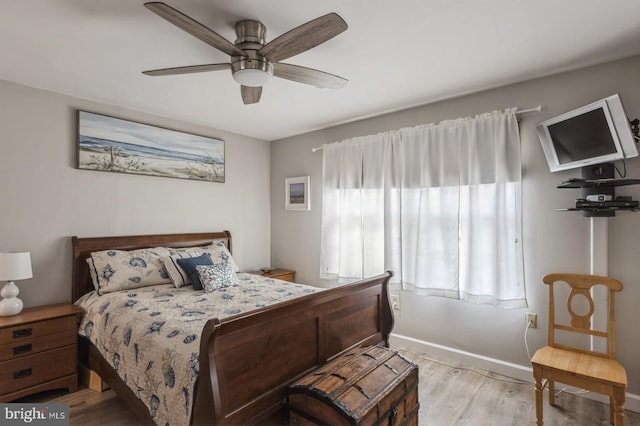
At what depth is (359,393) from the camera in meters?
1.62

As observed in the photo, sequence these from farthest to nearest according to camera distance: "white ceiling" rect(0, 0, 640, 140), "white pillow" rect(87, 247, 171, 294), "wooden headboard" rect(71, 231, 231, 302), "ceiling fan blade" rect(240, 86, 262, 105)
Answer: "wooden headboard" rect(71, 231, 231, 302), "white pillow" rect(87, 247, 171, 294), "ceiling fan blade" rect(240, 86, 262, 105), "white ceiling" rect(0, 0, 640, 140)

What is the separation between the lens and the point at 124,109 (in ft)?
10.8

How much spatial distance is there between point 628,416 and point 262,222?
3.94m

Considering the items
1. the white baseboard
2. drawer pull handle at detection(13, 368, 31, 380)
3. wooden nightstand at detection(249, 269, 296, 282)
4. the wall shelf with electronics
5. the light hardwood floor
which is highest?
the wall shelf with electronics

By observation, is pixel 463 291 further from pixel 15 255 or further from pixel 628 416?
pixel 15 255

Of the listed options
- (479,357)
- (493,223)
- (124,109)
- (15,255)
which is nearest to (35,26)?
(124,109)

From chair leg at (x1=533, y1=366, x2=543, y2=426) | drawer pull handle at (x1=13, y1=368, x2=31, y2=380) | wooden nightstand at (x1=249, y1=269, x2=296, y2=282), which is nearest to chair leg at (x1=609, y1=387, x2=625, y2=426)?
chair leg at (x1=533, y1=366, x2=543, y2=426)

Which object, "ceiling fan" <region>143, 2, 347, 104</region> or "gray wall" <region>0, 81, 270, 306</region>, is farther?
"gray wall" <region>0, 81, 270, 306</region>

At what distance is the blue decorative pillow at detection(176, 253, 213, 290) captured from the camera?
293cm

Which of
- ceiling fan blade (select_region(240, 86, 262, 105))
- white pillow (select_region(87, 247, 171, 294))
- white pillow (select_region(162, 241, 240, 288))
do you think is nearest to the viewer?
ceiling fan blade (select_region(240, 86, 262, 105))

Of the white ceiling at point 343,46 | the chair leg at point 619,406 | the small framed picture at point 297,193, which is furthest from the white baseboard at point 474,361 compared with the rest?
the white ceiling at point 343,46

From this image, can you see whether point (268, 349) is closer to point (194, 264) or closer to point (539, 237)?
point (194, 264)

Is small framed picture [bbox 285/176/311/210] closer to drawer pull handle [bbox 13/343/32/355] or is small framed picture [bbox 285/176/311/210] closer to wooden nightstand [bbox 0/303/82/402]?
wooden nightstand [bbox 0/303/82/402]

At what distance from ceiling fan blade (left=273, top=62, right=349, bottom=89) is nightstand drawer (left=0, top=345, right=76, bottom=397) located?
262 cm
